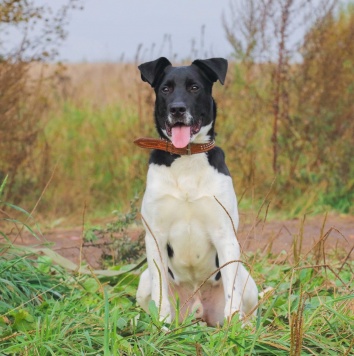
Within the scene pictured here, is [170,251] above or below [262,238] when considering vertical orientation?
above

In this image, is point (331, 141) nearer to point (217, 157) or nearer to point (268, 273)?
point (268, 273)

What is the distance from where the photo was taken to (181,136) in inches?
174

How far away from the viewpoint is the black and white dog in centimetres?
443

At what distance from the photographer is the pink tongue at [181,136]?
4.41 m

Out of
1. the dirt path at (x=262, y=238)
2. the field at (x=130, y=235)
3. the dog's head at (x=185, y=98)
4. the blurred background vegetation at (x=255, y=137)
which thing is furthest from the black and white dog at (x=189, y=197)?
the blurred background vegetation at (x=255, y=137)

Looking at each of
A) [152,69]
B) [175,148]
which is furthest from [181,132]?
[152,69]

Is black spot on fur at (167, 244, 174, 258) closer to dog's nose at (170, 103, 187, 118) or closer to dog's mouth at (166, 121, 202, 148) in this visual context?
dog's mouth at (166, 121, 202, 148)

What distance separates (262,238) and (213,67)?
11.0 ft

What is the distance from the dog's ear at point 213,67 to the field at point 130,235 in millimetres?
753

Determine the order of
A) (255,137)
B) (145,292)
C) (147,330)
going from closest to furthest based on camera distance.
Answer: (147,330), (145,292), (255,137)

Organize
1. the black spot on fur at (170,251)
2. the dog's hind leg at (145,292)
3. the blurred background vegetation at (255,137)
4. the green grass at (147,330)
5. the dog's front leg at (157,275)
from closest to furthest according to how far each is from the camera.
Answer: the green grass at (147,330) < the dog's front leg at (157,275) < the black spot on fur at (170,251) < the dog's hind leg at (145,292) < the blurred background vegetation at (255,137)

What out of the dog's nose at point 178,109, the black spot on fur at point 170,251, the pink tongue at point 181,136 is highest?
the dog's nose at point 178,109

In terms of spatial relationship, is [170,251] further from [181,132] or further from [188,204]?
[181,132]

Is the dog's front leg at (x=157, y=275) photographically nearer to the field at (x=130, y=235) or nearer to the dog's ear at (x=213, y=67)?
the field at (x=130, y=235)
